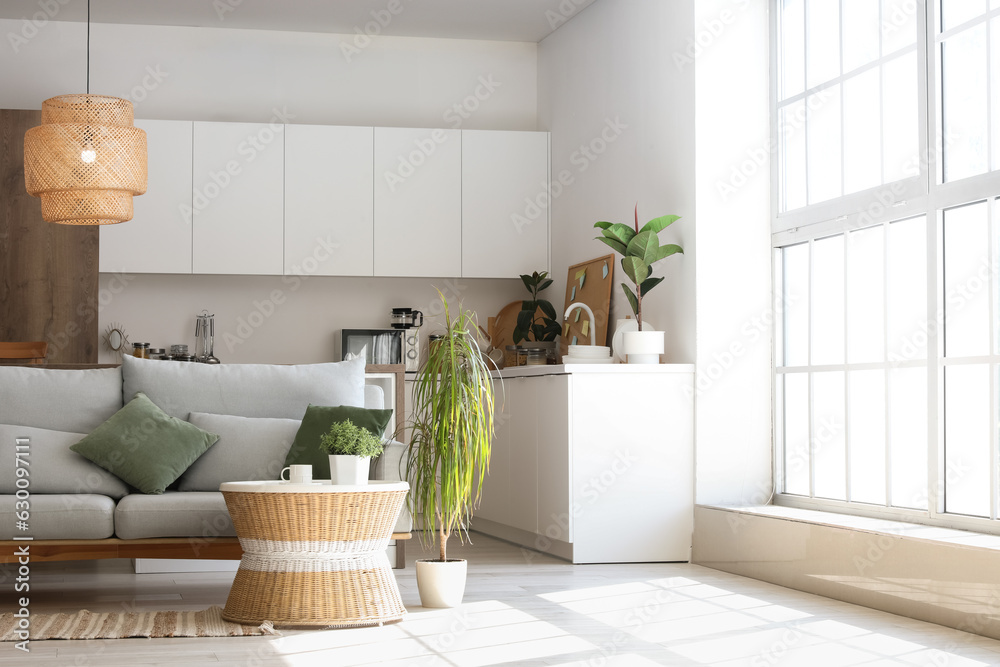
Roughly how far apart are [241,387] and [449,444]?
1096 millimetres

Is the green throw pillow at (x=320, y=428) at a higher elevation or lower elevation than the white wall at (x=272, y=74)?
lower

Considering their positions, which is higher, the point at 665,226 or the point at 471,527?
the point at 665,226

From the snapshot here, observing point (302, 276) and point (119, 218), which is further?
point (302, 276)

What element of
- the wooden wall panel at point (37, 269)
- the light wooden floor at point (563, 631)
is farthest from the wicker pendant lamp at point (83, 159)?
the light wooden floor at point (563, 631)

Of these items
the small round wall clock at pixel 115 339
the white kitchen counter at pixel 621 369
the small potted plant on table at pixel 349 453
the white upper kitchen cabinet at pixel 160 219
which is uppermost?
the white upper kitchen cabinet at pixel 160 219

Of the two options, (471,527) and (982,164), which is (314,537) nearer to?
(982,164)

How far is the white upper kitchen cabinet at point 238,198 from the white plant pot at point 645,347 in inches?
101

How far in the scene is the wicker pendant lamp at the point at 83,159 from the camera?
487 cm

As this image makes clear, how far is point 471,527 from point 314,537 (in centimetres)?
328

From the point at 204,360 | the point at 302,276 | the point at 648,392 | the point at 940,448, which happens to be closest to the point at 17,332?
the point at 204,360

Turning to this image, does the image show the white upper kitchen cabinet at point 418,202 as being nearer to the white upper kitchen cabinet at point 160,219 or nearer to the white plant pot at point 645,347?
the white upper kitchen cabinet at point 160,219

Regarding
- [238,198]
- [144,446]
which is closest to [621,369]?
[144,446]

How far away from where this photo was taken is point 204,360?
22.0 feet

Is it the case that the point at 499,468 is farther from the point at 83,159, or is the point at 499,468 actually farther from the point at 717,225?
the point at 83,159
